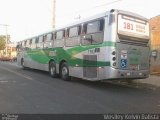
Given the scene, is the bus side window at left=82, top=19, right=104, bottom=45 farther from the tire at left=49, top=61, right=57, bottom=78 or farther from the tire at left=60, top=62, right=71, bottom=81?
the tire at left=49, top=61, right=57, bottom=78

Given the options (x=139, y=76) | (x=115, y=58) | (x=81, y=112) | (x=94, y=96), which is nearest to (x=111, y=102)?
(x=94, y=96)

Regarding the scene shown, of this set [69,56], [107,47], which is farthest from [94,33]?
[69,56]

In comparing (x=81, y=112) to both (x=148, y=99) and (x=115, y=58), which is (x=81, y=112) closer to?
(x=148, y=99)

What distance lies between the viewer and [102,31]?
14.5 meters

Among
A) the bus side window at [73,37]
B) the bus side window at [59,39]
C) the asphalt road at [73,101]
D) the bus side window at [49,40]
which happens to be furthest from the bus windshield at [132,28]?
the bus side window at [49,40]

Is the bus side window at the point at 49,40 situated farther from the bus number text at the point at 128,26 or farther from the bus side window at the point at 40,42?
the bus number text at the point at 128,26

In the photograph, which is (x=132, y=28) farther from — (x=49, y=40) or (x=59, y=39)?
(x=49, y=40)

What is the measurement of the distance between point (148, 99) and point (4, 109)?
5415 mm

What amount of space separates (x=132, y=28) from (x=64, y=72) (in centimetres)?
537

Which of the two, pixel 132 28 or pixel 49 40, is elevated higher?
pixel 132 28

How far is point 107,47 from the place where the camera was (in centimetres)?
1398

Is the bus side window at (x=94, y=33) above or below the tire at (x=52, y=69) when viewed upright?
above

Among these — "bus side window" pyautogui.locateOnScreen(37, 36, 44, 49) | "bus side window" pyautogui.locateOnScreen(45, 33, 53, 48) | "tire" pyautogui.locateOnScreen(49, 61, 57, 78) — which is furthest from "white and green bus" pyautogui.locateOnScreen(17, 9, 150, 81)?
"bus side window" pyautogui.locateOnScreen(37, 36, 44, 49)

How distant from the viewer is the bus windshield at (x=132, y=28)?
14.2 meters
